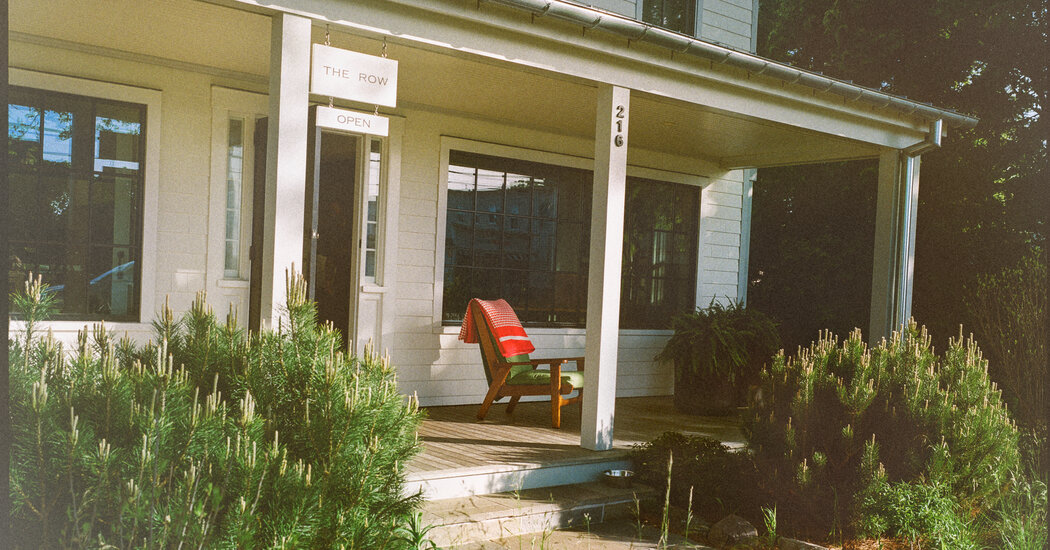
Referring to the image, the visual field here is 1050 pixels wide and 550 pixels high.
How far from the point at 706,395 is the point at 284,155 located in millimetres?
Result: 4499

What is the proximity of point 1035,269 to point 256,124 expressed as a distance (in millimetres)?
6712

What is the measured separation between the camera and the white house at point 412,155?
3867 mm

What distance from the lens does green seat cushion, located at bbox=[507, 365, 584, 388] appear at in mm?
5589

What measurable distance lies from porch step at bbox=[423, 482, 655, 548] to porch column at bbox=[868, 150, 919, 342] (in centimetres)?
297

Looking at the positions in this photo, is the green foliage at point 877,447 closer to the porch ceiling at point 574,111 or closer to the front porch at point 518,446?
the front porch at point 518,446

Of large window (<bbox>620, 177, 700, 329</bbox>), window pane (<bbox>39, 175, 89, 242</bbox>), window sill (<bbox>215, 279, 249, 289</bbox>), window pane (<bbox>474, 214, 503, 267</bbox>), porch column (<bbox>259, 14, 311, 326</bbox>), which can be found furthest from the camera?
large window (<bbox>620, 177, 700, 329</bbox>)

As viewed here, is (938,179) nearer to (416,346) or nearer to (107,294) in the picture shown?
(416,346)

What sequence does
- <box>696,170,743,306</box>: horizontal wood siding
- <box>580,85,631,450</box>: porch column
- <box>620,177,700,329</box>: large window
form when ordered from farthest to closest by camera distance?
1. <box>696,170,743,306</box>: horizontal wood siding
2. <box>620,177,700,329</box>: large window
3. <box>580,85,631,450</box>: porch column

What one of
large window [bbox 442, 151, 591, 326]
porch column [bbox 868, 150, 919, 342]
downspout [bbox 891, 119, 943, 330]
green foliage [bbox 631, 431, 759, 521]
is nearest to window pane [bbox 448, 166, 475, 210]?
large window [bbox 442, 151, 591, 326]

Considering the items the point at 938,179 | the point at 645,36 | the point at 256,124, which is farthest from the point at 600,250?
the point at 938,179

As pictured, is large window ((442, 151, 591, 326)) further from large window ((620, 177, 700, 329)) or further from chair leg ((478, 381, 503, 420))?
chair leg ((478, 381, 503, 420))

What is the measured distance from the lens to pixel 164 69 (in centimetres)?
497

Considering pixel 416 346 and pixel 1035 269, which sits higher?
Answer: pixel 1035 269

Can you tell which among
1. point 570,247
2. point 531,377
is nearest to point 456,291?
point 531,377
